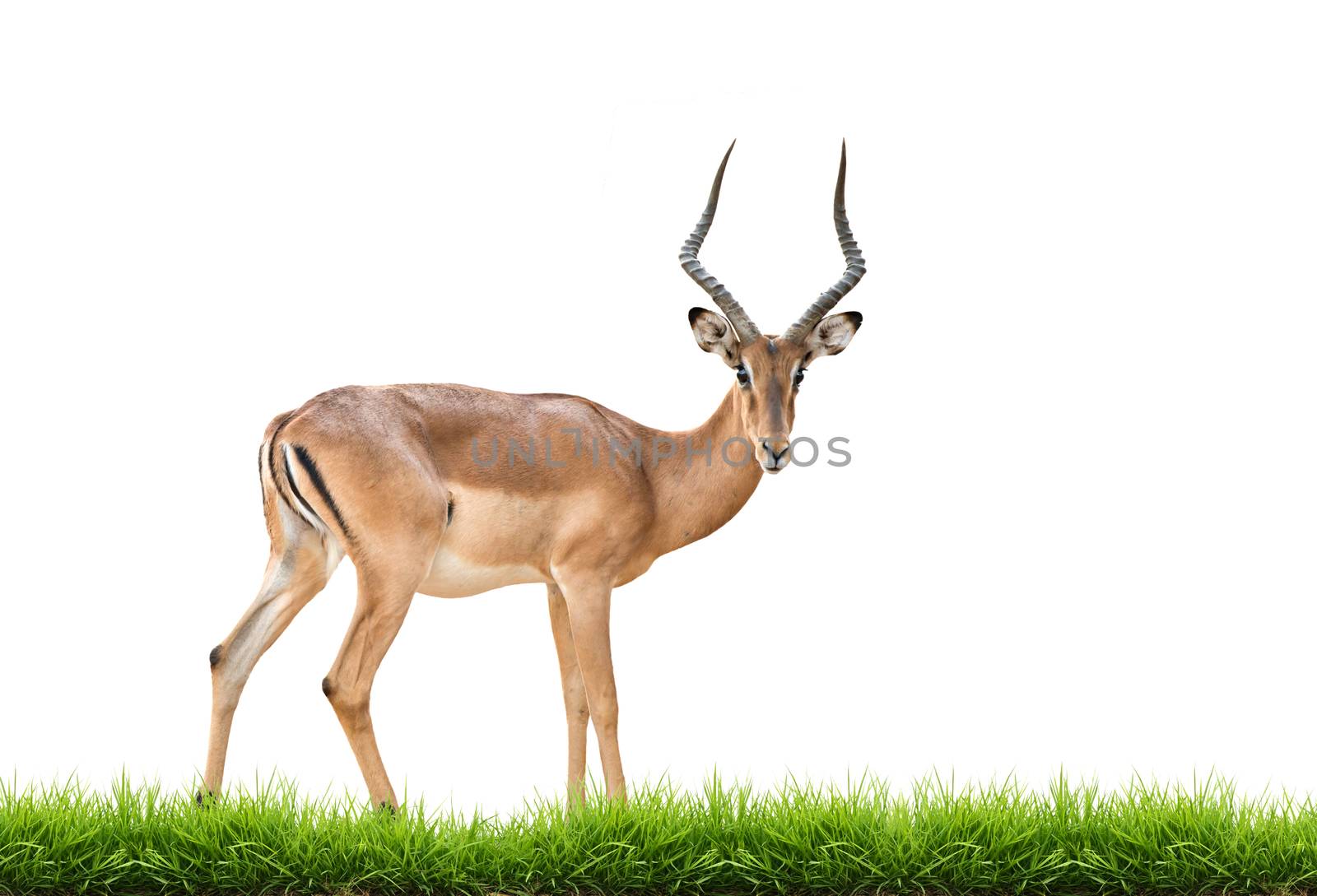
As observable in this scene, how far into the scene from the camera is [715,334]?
718 cm

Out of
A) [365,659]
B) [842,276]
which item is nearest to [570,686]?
[365,659]

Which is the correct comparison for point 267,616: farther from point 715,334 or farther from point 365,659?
point 715,334

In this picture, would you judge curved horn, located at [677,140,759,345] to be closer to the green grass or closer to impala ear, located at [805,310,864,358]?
impala ear, located at [805,310,864,358]

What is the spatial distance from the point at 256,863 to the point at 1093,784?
3.86m

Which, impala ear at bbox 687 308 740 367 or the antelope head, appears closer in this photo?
A: the antelope head

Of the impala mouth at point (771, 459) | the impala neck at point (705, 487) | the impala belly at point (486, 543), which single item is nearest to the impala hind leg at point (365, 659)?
the impala belly at point (486, 543)

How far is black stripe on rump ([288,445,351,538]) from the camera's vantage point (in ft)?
22.1

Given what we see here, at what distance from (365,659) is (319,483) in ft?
2.86

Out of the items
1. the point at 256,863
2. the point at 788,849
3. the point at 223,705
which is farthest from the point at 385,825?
the point at 788,849

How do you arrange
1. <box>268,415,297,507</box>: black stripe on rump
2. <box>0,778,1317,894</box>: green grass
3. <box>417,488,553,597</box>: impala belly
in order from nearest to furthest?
<box>0,778,1317,894</box>: green grass < <box>268,415,297,507</box>: black stripe on rump < <box>417,488,553,597</box>: impala belly

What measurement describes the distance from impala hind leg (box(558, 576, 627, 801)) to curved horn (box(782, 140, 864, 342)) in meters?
1.64

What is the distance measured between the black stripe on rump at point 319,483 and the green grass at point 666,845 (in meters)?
1.27

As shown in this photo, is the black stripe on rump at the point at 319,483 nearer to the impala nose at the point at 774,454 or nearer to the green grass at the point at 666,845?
the green grass at the point at 666,845

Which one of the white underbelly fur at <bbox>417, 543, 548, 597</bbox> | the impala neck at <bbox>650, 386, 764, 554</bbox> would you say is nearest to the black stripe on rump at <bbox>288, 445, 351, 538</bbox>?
the white underbelly fur at <bbox>417, 543, 548, 597</bbox>
